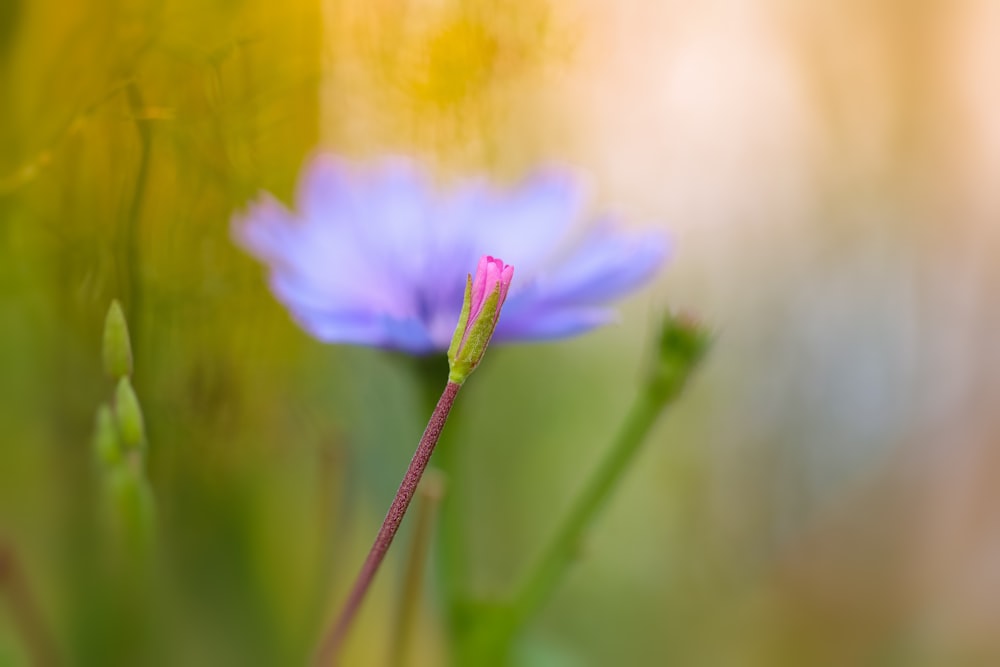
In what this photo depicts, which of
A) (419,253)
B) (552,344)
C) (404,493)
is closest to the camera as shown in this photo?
(404,493)

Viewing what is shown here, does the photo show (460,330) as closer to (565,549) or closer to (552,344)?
(565,549)

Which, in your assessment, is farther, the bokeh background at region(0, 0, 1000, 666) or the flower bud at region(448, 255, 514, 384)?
the bokeh background at region(0, 0, 1000, 666)

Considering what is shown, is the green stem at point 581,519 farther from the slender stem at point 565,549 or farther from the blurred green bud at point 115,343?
the blurred green bud at point 115,343

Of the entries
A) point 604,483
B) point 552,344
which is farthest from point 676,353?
point 552,344

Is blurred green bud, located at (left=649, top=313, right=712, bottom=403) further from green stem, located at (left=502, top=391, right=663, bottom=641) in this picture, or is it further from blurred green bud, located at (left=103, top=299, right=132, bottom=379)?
blurred green bud, located at (left=103, top=299, right=132, bottom=379)

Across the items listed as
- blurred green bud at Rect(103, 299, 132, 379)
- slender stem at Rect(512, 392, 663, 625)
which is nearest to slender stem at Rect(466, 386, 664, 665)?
slender stem at Rect(512, 392, 663, 625)

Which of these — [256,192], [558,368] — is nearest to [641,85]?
[558,368]
